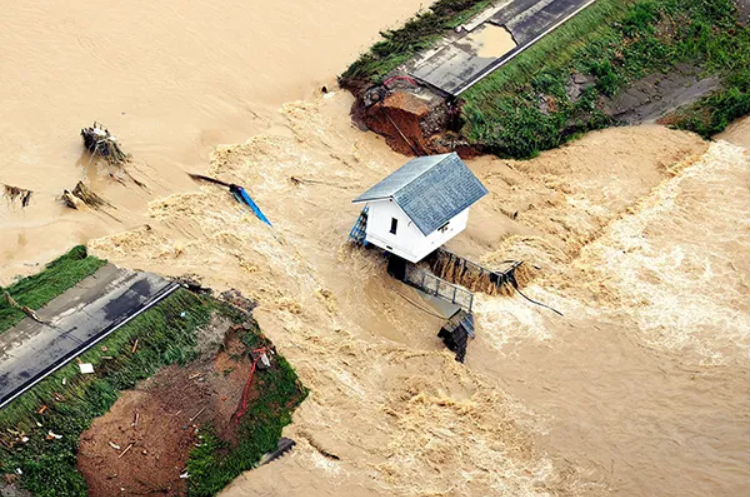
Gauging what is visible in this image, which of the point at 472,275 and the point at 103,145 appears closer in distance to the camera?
the point at 472,275

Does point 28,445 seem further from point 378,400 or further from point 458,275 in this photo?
point 458,275

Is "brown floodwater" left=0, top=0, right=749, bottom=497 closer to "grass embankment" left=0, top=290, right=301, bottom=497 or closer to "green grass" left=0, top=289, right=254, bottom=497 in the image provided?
"grass embankment" left=0, top=290, right=301, bottom=497

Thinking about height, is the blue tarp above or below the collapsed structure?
above

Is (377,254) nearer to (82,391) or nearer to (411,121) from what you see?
(411,121)

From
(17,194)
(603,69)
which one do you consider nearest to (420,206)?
(17,194)

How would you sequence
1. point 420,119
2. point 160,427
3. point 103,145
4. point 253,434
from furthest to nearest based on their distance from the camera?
point 420,119 < point 103,145 < point 253,434 < point 160,427

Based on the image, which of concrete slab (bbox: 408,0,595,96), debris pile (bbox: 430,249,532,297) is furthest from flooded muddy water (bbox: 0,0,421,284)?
debris pile (bbox: 430,249,532,297)

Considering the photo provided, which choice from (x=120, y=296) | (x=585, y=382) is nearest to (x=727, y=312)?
(x=585, y=382)
